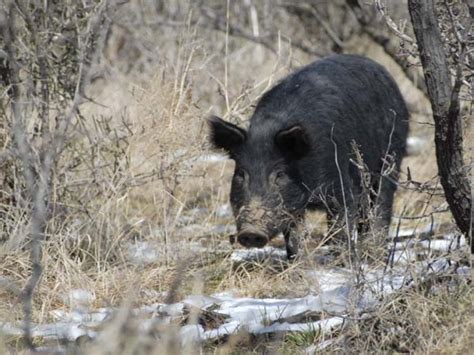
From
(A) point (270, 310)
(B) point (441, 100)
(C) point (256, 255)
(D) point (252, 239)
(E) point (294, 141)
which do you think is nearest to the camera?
(B) point (441, 100)

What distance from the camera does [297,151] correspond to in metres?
6.92

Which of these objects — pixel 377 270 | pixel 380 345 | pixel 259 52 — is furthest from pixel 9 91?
pixel 259 52

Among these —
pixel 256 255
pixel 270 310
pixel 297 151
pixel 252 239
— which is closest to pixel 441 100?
pixel 270 310

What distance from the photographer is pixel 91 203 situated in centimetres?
705

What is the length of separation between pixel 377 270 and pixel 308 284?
1.44 ft

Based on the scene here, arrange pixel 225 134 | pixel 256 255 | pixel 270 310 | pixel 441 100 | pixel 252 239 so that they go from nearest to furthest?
pixel 441 100 < pixel 270 310 < pixel 252 239 < pixel 225 134 < pixel 256 255

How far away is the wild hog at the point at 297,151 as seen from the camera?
6703mm

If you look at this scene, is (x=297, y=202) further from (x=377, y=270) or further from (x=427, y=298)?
(x=427, y=298)

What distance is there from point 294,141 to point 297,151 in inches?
3.7

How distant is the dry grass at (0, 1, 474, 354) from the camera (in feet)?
15.8

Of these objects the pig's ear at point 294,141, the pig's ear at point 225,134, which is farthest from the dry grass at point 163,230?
the pig's ear at point 294,141

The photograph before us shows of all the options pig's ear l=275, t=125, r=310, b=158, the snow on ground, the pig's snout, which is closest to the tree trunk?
the snow on ground

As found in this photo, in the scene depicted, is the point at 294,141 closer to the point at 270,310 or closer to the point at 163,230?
the point at 163,230

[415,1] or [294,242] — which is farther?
[294,242]
